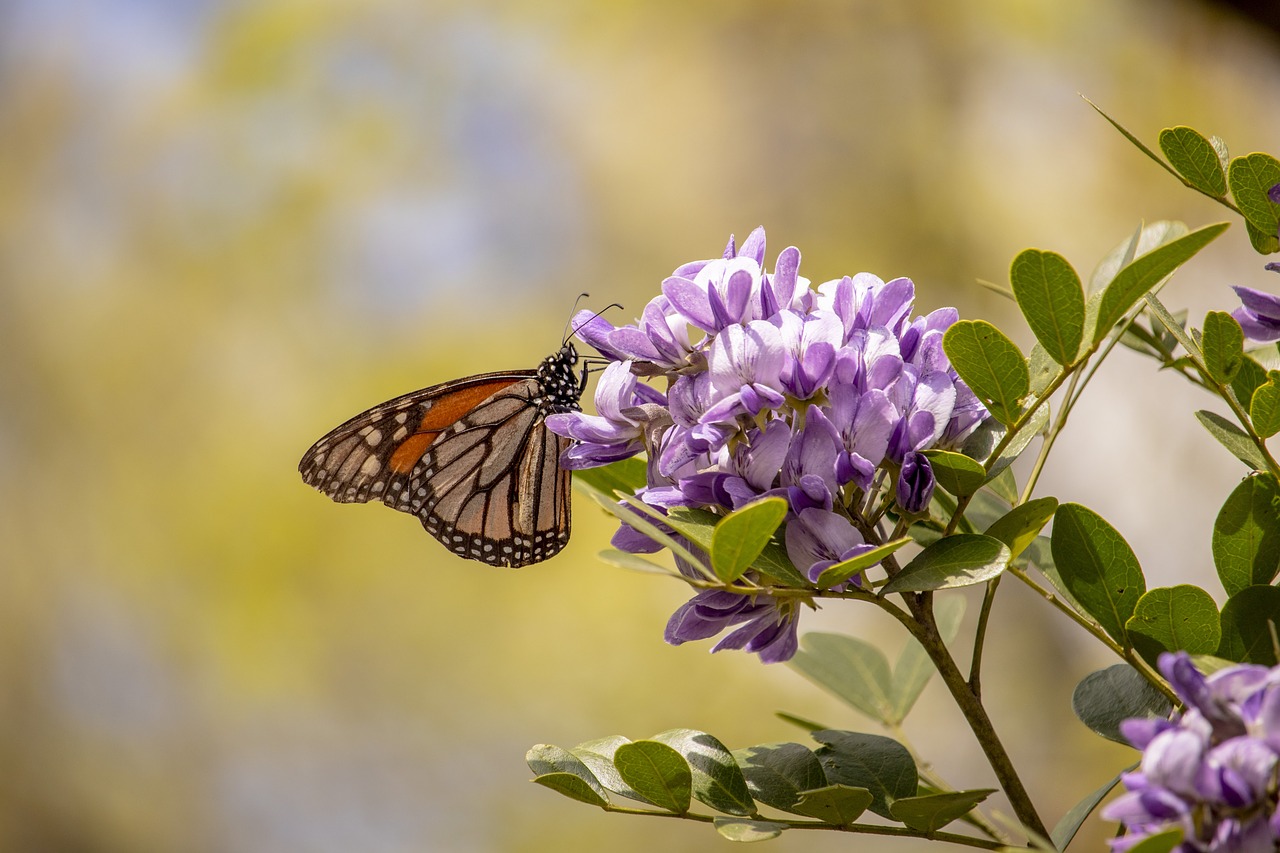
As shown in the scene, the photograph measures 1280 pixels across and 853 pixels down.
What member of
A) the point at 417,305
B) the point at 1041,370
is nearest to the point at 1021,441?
the point at 1041,370

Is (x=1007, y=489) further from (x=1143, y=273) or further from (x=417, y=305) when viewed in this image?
(x=417, y=305)

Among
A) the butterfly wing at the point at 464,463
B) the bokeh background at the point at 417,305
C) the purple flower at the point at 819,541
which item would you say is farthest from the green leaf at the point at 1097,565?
the bokeh background at the point at 417,305

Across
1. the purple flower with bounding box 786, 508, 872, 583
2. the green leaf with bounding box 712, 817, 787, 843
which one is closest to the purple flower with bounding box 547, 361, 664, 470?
the purple flower with bounding box 786, 508, 872, 583

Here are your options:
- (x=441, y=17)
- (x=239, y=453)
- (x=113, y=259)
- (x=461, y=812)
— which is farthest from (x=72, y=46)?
(x=461, y=812)

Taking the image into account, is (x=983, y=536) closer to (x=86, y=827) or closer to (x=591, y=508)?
(x=591, y=508)

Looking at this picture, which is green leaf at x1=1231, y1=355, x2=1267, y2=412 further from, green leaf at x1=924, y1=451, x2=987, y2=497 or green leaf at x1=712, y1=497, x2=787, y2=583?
green leaf at x1=712, y1=497, x2=787, y2=583
